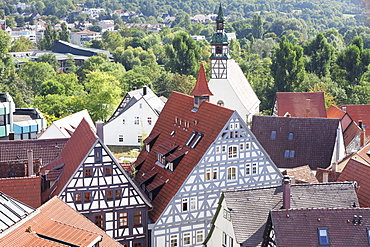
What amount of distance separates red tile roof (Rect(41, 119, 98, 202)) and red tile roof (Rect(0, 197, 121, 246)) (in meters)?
6.99

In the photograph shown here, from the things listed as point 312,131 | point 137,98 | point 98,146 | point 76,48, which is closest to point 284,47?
point 137,98

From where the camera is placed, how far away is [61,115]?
75188 millimetres

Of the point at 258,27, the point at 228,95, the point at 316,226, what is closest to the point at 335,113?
the point at 228,95

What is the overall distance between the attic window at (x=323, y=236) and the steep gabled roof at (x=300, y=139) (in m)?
20.2

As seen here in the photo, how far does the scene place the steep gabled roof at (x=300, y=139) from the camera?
152 feet

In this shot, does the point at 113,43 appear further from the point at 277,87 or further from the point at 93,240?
the point at 93,240

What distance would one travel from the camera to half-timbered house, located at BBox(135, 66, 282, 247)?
3388 centimetres

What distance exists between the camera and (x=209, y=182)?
34531 millimetres

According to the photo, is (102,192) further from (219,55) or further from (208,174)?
(219,55)

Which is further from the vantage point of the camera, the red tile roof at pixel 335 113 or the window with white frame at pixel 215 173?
the red tile roof at pixel 335 113

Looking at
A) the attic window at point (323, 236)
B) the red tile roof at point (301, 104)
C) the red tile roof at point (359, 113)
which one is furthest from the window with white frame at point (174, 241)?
the red tile roof at point (359, 113)

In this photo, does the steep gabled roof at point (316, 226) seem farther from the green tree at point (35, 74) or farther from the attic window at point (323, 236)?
the green tree at point (35, 74)

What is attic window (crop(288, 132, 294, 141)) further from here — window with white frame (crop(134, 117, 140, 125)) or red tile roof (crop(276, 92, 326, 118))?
window with white frame (crop(134, 117, 140, 125))

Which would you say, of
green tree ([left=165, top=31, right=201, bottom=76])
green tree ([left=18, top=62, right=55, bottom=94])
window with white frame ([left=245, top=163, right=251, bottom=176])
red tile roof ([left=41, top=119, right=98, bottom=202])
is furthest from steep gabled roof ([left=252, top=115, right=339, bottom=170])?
green tree ([left=18, top=62, right=55, bottom=94])
